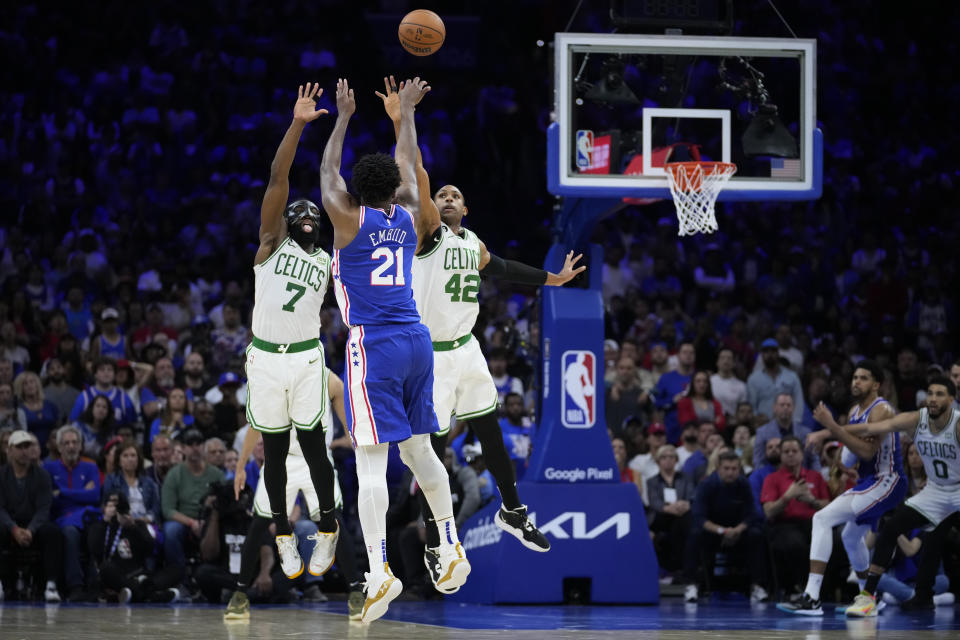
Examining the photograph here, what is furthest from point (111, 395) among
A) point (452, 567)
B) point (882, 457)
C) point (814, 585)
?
point (882, 457)

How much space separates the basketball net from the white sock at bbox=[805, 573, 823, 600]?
3012mm

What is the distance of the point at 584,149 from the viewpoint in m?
10.6

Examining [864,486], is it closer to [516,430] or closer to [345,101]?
[516,430]

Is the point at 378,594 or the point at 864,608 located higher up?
the point at 378,594

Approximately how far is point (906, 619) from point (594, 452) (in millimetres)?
2756

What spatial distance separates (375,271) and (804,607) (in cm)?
532

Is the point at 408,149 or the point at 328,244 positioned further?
the point at 328,244

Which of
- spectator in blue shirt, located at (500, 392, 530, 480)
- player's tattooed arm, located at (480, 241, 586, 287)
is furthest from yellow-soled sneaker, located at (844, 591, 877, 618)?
player's tattooed arm, located at (480, 241, 586, 287)

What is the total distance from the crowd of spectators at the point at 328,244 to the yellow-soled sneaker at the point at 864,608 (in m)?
1.67

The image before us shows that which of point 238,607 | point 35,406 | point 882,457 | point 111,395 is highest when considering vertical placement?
point 111,395

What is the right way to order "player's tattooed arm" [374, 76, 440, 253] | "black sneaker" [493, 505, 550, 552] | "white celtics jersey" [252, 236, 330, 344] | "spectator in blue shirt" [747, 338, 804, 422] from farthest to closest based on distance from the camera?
"spectator in blue shirt" [747, 338, 804, 422] < "white celtics jersey" [252, 236, 330, 344] < "black sneaker" [493, 505, 550, 552] < "player's tattooed arm" [374, 76, 440, 253]

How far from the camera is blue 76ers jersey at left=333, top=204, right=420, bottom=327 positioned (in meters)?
7.39

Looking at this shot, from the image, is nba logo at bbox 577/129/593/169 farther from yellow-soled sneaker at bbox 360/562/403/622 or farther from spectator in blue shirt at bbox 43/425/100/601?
spectator in blue shirt at bbox 43/425/100/601

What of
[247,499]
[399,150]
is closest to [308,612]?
[247,499]
